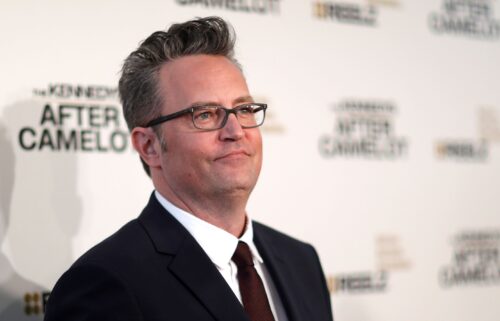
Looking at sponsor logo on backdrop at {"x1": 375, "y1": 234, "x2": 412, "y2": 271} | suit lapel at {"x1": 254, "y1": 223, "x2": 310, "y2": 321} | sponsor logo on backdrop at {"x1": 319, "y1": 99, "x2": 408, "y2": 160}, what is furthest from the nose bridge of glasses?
sponsor logo on backdrop at {"x1": 375, "y1": 234, "x2": 412, "y2": 271}

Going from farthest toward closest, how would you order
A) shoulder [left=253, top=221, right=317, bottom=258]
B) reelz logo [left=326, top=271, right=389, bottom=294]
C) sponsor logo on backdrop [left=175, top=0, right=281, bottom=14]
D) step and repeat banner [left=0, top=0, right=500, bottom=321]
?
1. reelz logo [left=326, top=271, right=389, bottom=294]
2. sponsor logo on backdrop [left=175, top=0, right=281, bottom=14]
3. step and repeat banner [left=0, top=0, right=500, bottom=321]
4. shoulder [left=253, top=221, right=317, bottom=258]

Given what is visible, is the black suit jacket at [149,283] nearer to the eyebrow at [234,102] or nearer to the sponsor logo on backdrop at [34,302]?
the eyebrow at [234,102]

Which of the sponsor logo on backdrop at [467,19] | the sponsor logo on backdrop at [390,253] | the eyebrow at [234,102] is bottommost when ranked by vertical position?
the sponsor logo on backdrop at [390,253]

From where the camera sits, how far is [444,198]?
304cm

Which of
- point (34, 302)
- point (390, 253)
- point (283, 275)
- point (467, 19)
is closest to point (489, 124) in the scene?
point (467, 19)

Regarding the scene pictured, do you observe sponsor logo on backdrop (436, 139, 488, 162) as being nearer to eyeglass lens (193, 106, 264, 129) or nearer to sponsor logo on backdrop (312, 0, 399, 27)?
sponsor logo on backdrop (312, 0, 399, 27)

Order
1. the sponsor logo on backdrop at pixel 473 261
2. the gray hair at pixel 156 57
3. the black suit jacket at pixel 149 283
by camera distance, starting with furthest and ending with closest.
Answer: the sponsor logo on backdrop at pixel 473 261 → the gray hair at pixel 156 57 → the black suit jacket at pixel 149 283

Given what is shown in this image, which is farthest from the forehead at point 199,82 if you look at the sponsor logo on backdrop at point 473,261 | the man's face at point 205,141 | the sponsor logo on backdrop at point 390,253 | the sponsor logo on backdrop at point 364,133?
the sponsor logo on backdrop at point 473,261

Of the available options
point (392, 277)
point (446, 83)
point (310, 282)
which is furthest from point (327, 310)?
point (446, 83)

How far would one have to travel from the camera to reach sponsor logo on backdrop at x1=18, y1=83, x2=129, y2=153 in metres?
2.18

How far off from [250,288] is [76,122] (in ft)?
2.69

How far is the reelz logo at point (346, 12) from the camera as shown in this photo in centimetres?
281

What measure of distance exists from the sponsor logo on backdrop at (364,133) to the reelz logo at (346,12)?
317 mm

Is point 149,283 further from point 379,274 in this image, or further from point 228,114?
point 379,274
